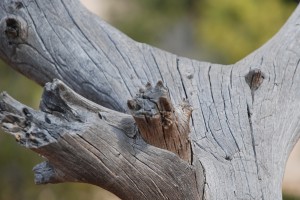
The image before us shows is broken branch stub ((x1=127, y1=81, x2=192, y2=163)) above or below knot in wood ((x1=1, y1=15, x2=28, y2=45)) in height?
below

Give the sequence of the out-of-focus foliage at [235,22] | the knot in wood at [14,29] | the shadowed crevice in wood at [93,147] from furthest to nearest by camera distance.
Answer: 1. the out-of-focus foliage at [235,22]
2. the knot in wood at [14,29]
3. the shadowed crevice in wood at [93,147]

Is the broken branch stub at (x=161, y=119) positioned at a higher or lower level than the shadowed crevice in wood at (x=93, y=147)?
higher

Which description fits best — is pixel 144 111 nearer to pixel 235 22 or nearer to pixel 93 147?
pixel 93 147

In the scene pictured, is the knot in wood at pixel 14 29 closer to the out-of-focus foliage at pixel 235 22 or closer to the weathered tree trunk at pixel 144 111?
the weathered tree trunk at pixel 144 111

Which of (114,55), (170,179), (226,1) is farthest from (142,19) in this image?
(170,179)

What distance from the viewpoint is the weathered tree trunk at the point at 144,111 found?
4.71ft

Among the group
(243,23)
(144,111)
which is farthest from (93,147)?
(243,23)

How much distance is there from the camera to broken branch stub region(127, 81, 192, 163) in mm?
1424

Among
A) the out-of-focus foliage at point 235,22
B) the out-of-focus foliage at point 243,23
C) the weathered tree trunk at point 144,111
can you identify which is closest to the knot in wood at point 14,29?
the weathered tree trunk at point 144,111

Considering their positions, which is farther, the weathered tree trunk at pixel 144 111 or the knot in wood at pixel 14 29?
the knot in wood at pixel 14 29

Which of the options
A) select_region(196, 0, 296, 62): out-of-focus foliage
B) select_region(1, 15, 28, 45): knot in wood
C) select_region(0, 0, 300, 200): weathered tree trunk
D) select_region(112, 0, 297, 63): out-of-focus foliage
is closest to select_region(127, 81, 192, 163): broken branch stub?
select_region(0, 0, 300, 200): weathered tree trunk

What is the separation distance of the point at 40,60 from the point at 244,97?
58cm

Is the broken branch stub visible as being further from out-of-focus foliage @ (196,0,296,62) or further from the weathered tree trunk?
out-of-focus foliage @ (196,0,296,62)

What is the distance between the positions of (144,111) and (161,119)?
0.05m
